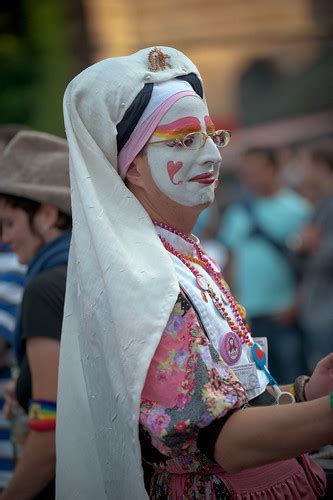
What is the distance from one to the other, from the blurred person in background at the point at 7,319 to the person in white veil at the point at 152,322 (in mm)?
1410

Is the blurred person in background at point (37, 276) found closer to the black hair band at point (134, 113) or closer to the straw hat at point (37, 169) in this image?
the straw hat at point (37, 169)

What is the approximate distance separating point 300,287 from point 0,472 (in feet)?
12.9

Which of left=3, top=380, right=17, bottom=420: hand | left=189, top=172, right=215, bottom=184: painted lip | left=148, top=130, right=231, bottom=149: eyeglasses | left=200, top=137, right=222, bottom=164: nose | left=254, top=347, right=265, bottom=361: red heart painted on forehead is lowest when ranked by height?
left=3, top=380, right=17, bottom=420: hand

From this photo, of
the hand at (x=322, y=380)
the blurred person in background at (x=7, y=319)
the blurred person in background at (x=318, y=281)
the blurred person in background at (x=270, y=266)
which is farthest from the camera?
the blurred person in background at (x=270, y=266)

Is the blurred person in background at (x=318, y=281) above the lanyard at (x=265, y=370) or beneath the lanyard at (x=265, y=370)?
beneath

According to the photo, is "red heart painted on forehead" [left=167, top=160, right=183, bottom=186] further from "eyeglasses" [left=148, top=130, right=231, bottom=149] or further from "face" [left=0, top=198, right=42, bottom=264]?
"face" [left=0, top=198, right=42, bottom=264]

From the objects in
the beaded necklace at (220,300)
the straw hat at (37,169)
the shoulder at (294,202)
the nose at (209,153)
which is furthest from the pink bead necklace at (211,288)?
the shoulder at (294,202)

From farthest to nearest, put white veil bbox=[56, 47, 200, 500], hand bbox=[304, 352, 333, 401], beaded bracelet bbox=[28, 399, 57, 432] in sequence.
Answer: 1. beaded bracelet bbox=[28, 399, 57, 432]
2. hand bbox=[304, 352, 333, 401]
3. white veil bbox=[56, 47, 200, 500]

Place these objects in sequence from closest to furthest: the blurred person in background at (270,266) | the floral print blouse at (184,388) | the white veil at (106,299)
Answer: the floral print blouse at (184,388) → the white veil at (106,299) → the blurred person in background at (270,266)

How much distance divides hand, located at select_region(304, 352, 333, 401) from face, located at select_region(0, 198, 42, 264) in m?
1.27

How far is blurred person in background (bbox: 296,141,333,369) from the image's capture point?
7102mm

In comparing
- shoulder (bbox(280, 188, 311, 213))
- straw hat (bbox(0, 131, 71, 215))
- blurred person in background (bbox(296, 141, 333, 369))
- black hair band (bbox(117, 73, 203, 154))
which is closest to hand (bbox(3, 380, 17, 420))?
straw hat (bbox(0, 131, 71, 215))

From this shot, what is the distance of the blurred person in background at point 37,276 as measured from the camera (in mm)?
3266

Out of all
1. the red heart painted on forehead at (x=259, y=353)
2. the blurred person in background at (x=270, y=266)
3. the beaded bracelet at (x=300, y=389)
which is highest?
the red heart painted on forehead at (x=259, y=353)
